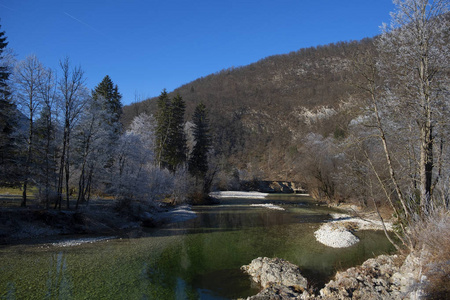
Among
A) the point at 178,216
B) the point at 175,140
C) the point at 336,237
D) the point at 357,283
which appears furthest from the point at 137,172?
the point at 357,283

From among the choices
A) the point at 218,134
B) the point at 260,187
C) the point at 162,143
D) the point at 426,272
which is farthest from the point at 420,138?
the point at 218,134

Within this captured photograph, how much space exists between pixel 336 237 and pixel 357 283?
387 inches

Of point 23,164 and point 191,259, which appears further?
point 23,164

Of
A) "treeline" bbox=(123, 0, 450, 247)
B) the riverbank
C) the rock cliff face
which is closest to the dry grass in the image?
the rock cliff face

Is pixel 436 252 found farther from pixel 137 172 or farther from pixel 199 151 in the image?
pixel 199 151

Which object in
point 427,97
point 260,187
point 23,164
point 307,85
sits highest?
point 307,85

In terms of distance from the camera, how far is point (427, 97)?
6453 millimetres

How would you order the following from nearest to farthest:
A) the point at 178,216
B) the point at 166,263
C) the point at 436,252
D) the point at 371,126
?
1. the point at 436,252
2. the point at 371,126
3. the point at 166,263
4. the point at 178,216

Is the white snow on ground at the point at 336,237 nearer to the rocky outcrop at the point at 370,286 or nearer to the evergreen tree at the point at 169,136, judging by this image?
the rocky outcrop at the point at 370,286

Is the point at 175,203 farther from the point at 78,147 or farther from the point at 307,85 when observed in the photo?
the point at 307,85

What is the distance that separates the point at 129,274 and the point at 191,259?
3117mm

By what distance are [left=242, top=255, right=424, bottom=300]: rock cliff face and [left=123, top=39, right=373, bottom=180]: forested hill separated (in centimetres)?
6925

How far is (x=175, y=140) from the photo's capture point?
1400 inches

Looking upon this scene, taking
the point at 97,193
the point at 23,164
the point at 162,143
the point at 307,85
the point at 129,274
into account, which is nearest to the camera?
the point at 129,274
